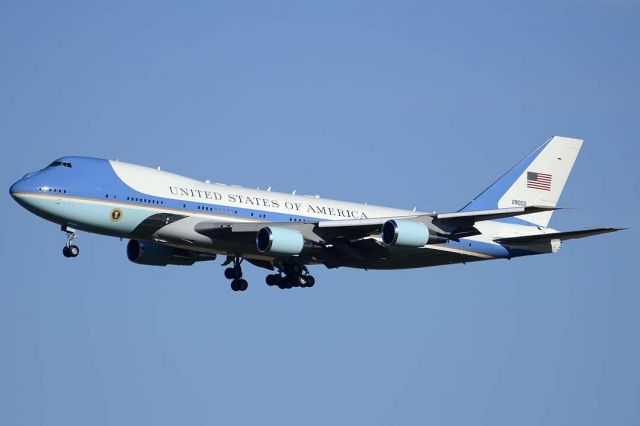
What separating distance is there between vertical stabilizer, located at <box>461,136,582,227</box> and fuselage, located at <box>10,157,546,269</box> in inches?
344

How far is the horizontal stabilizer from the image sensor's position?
59.7 meters

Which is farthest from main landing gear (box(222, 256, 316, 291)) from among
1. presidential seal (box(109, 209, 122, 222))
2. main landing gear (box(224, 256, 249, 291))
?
presidential seal (box(109, 209, 122, 222))

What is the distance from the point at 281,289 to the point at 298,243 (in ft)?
20.8

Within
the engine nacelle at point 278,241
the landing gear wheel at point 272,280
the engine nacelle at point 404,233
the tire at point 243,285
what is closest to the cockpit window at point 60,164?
the engine nacelle at point 278,241

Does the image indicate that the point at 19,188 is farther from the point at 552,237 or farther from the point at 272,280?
the point at 552,237

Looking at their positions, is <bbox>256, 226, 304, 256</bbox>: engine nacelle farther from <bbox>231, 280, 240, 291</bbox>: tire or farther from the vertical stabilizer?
the vertical stabilizer

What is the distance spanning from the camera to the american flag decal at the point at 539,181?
228ft

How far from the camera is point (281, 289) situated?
215 feet

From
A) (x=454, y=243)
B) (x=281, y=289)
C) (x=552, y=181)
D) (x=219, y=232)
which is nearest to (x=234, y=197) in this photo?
(x=219, y=232)

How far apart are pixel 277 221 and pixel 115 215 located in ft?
28.8

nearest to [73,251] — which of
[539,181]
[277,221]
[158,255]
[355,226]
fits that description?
[158,255]

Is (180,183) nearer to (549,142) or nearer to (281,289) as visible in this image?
(281,289)

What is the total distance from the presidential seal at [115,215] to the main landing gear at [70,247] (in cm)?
212

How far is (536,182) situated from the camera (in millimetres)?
69562
